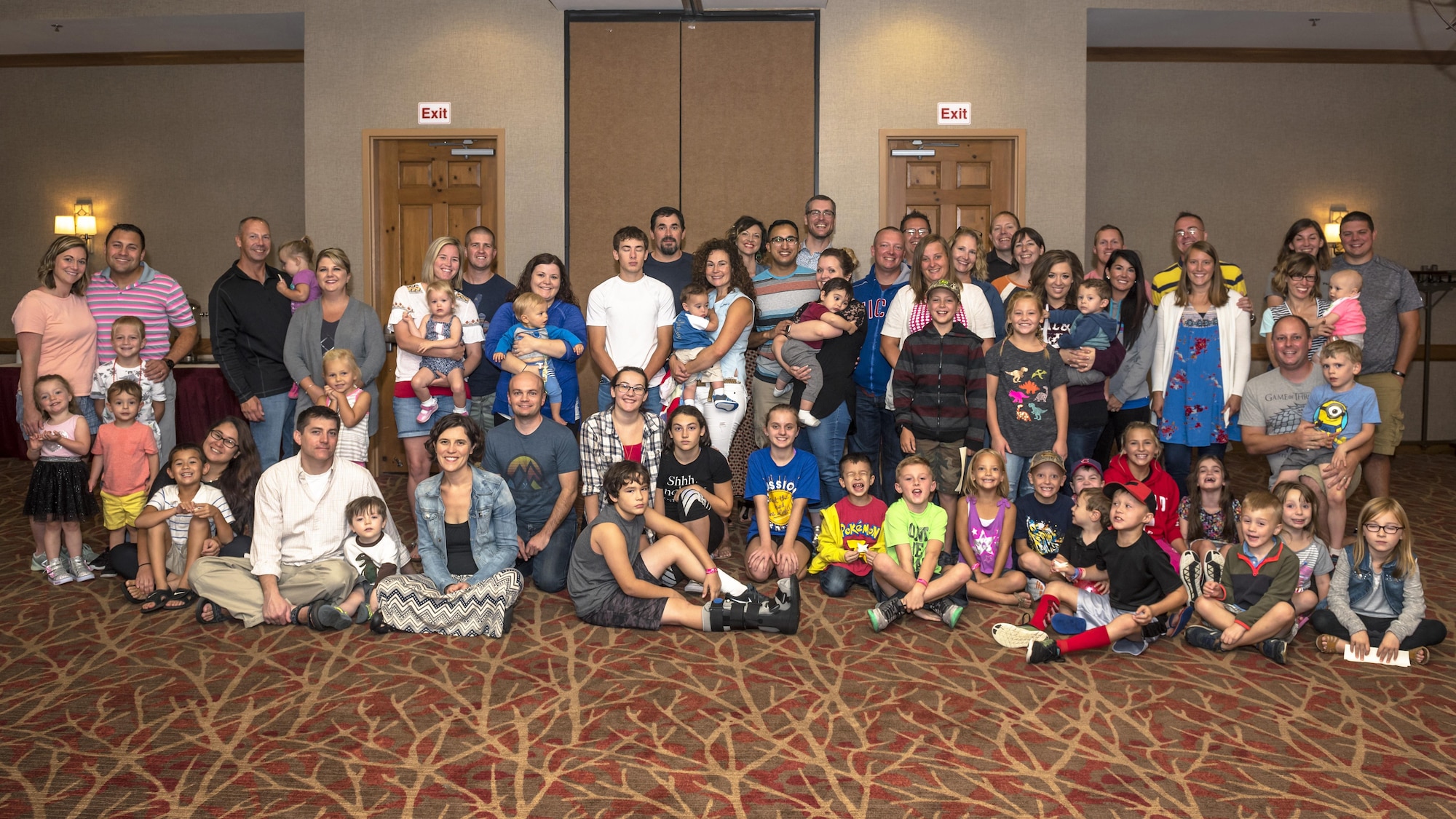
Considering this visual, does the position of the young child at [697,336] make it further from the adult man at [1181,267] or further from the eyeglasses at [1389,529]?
the eyeglasses at [1389,529]

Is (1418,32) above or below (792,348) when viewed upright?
above

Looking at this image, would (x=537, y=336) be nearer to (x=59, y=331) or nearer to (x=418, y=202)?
(x=59, y=331)

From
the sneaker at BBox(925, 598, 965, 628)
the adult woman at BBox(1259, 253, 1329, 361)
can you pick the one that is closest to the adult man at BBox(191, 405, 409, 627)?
the sneaker at BBox(925, 598, 965, 628)

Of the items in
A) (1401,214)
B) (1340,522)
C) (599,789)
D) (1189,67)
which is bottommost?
(599,789)

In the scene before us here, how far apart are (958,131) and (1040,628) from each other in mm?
4022

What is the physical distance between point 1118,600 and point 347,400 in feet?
11.2

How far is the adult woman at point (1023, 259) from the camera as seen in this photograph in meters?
5.35

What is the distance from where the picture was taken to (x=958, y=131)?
6.86 m

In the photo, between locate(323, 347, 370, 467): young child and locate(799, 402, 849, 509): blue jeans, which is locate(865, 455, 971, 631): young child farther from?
locate(323, 347, 370, 467): young child

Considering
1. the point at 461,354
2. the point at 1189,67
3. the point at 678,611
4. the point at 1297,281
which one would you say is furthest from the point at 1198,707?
the point at 1189,67

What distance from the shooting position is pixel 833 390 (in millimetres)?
4930

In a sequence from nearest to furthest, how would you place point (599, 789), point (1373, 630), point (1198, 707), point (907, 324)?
point (599, 789), point (1198, 707), point (1373, 630), point (907, 324)

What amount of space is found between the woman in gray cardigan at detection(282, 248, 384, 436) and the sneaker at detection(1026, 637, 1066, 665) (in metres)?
3.13

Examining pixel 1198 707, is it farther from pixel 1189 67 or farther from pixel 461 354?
pixel 1189 67
